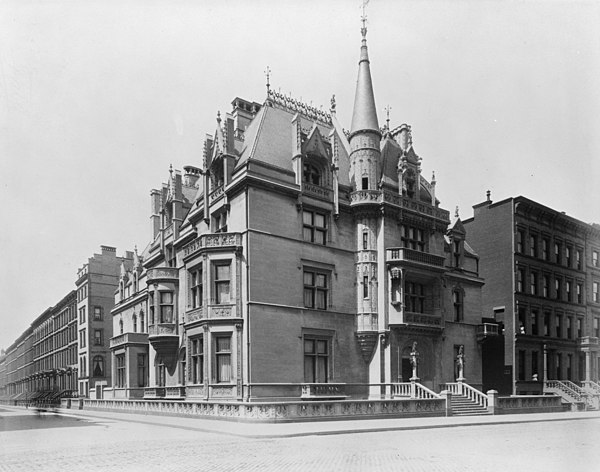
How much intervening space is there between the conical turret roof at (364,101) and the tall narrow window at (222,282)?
39.9 feet

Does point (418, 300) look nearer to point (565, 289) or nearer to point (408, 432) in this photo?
point (408, 432)

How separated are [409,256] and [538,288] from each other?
2068cm

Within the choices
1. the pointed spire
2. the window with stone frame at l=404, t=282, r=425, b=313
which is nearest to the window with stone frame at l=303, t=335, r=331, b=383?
the window with stone frame at l=404, t=282, r=425, b=313

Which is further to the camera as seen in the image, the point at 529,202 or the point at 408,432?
the point at 529,202

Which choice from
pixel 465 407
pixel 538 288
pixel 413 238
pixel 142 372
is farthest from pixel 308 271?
pixel 538 288

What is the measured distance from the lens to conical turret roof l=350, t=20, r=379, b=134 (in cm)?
3338

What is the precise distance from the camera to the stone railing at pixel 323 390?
2811 centimetres

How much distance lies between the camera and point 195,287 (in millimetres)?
30562

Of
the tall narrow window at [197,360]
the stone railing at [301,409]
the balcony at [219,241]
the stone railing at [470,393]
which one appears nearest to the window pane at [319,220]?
the balcony at [219,241]

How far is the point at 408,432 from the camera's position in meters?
19.1

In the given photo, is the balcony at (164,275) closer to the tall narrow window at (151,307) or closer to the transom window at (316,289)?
the tall narrow window at (151,307)

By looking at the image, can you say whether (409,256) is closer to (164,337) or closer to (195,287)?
(195,287)

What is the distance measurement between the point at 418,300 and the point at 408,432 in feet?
51.4

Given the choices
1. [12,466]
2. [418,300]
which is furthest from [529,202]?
[12,466]
